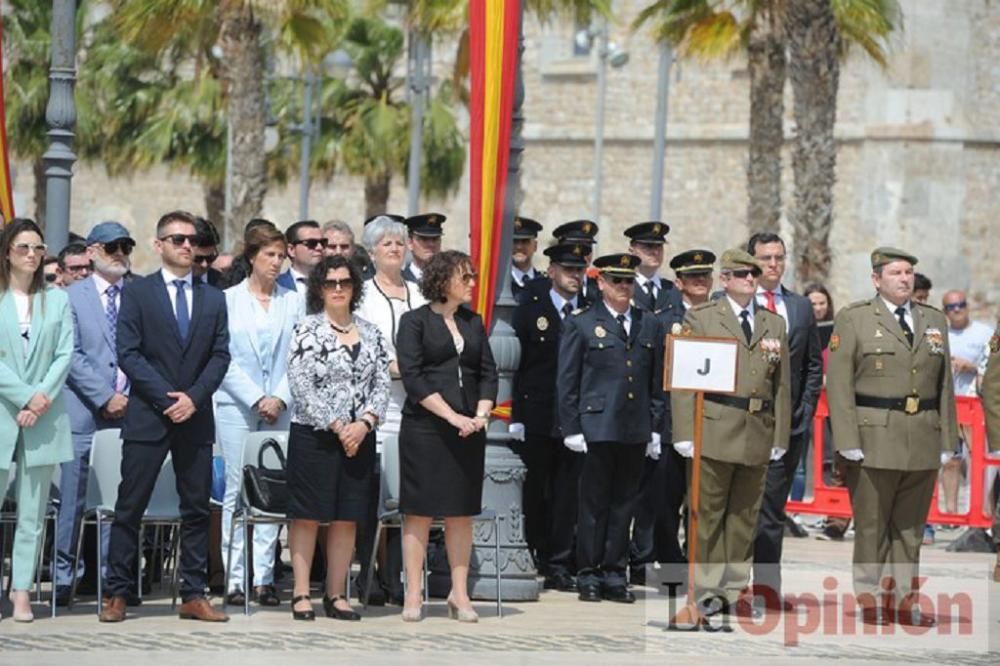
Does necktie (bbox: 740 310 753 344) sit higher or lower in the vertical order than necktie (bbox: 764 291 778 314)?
lower

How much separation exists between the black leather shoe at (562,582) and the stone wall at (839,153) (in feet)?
90.3

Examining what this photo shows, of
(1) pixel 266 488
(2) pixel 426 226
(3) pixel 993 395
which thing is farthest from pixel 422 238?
(3) pixel 993 395

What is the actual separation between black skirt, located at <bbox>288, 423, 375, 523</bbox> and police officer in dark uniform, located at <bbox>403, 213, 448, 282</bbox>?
1839mm

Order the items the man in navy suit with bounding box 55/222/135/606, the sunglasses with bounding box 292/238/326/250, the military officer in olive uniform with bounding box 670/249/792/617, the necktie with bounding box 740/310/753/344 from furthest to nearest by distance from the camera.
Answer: the sunglasses with bounding box 292/238/326/250 → the man in navy suit with bounding box 55/222/135/606 → the necktie with bounding box 740/310/753/344 → the military officer in olive uniform with bounding box 670/249/792/617

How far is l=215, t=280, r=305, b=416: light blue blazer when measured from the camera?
43.3 feet

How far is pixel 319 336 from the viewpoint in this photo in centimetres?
1257

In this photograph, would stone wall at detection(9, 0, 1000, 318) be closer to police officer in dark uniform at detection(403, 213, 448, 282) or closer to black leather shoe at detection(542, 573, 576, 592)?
black leather shoe at detection(542, 573, 576, 592)

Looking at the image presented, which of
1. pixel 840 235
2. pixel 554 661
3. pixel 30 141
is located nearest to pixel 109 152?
pixel 30 141

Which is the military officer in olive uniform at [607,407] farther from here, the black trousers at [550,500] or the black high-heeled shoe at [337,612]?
the black high-heeled shoe at [337,612]

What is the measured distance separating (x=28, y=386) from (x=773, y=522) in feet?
14.2

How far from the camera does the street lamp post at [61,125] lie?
15984 millimetres

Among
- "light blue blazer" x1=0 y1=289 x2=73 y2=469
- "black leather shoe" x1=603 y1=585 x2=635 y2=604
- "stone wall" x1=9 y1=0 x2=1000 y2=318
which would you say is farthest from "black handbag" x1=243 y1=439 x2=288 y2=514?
"stone wall" x1=9 y1=0 x2=1000 y2=318

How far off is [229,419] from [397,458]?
984 mm

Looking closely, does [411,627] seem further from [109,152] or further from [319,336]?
[109,152]
